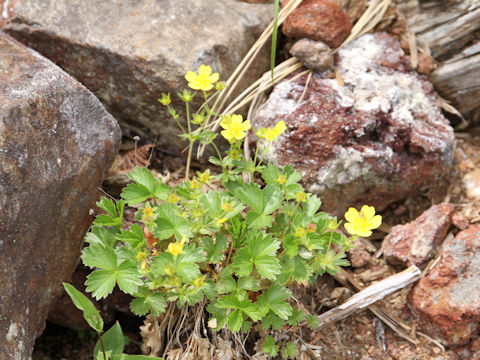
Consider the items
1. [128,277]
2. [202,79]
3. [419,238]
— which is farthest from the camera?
[419,238]

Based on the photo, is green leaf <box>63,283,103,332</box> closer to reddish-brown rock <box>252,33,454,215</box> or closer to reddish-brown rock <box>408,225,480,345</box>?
reddish-brown rock <box>252,33,454,215</box>

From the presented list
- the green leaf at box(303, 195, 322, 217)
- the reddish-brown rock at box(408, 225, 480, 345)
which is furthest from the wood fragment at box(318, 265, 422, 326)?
the green leaf at box(303, 195, 322, 217)

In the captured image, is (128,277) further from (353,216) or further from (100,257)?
(353,216)

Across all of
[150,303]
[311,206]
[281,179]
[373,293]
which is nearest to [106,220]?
[150,303]

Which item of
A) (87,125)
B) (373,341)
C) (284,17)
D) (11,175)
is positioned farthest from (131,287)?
(284,17)

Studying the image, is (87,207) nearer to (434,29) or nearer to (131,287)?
(131,287)
